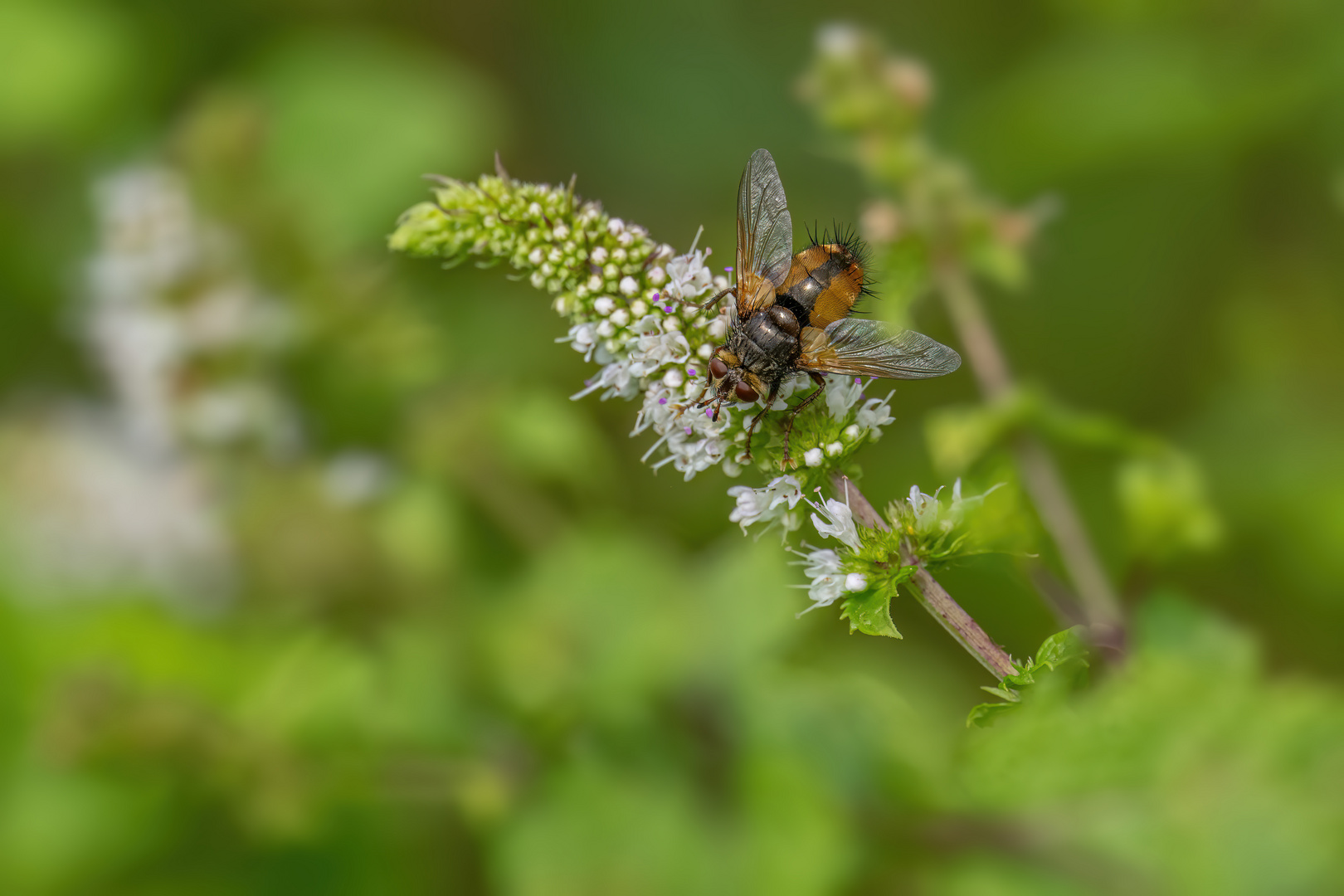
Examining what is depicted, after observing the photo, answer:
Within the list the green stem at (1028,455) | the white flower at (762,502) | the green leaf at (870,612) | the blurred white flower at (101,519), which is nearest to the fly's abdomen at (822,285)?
the white flower at (762,502)

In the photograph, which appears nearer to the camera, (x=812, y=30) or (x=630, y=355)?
(x=630, y=355)

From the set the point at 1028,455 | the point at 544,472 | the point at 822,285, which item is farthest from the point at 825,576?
the point at 544,472

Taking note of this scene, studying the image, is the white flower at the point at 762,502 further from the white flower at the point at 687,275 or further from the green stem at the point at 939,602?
the white flower at the point at 687,275

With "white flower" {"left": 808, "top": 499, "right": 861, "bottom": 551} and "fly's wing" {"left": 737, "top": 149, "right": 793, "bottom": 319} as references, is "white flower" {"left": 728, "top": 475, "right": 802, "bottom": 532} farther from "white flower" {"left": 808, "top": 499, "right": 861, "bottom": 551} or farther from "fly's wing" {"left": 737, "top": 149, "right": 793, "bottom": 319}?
"fly's wing" {"left": 737, "top": 149, "right": 793, "bottom": 319}

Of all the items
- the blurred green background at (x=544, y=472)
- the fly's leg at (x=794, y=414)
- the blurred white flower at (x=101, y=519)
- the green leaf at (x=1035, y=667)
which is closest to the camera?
the green leaf at (x=1035, y=667)

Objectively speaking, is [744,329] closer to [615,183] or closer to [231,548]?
[231,548]

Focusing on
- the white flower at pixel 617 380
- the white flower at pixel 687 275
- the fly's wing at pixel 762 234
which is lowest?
the white flower at pixel 617 380

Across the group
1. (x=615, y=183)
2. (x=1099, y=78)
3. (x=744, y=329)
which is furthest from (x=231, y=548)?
(x=1099, y=78)
